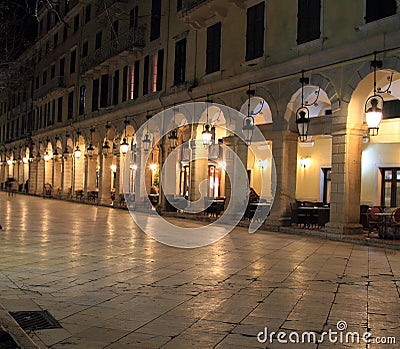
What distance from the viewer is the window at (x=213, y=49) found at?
65.8ft

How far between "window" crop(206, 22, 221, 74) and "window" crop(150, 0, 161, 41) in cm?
495

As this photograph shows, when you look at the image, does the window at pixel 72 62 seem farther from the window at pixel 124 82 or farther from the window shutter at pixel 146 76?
the window shutter at pixel 146 76

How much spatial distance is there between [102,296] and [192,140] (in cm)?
1504

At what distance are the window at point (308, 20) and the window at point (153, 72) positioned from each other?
31.9 ft

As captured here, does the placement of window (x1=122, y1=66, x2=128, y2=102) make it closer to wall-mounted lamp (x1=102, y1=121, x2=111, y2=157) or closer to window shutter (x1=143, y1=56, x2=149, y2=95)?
wall-mounted lamp (x1=102, y1=121, x2=111, y2=157)

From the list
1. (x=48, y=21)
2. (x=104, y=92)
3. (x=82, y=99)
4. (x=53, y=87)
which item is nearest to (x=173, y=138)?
(x=104, y=92)

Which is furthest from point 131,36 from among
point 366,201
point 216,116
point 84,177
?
point 366,201

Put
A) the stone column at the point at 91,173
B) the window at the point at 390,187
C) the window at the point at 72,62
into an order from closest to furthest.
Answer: the window at the point at 390,187 → the stone column at the point at 91,173 → the window at the point at 72,62

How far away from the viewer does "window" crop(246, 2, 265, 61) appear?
1769cm

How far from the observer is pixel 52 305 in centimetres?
639

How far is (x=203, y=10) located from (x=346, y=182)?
9531 millimetres

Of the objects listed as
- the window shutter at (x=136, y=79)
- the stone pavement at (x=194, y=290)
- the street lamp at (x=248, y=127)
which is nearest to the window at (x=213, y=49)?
the street lamp at (x=248, y=127)

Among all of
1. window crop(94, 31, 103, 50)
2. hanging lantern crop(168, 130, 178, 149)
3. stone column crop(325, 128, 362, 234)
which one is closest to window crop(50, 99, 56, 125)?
window crop(94, 31, 103, 50)

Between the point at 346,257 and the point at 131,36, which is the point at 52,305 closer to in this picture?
the point at 346,257
